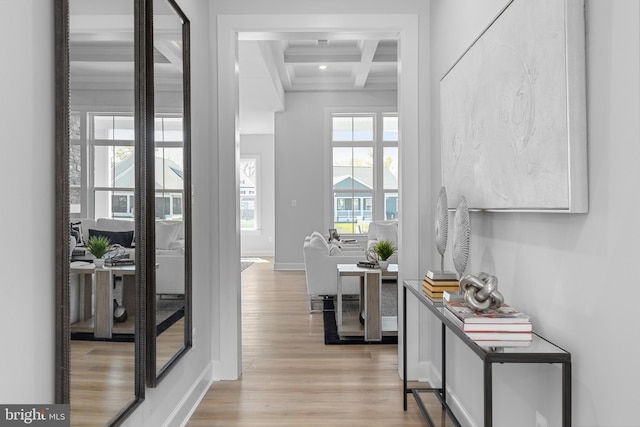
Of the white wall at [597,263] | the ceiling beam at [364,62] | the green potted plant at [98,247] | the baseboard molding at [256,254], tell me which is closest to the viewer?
the white wall at [597,263]

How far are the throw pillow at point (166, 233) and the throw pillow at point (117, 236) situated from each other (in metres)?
0.31

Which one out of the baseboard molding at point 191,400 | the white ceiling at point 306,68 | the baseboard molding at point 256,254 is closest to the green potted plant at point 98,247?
the baseboard molding at point 191,400

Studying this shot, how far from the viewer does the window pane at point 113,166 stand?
148 cm

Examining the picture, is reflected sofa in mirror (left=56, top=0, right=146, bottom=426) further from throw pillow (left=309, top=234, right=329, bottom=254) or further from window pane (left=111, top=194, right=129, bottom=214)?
throw pillow (left=309, top=234, right=329, bottom=254)

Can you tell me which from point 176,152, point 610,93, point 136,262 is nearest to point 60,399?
point 136,262

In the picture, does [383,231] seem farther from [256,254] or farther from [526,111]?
[526,111]

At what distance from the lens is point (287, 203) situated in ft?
26.1

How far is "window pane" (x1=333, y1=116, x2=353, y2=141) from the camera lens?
7957mm

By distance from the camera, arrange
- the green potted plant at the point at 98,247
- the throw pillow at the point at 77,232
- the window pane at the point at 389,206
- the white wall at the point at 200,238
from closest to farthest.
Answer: the throw pillow at the point at 77,232
the green potted plant at the point at 98,247
the white wall at the point at 200,238
the window pane at the point at 389,206

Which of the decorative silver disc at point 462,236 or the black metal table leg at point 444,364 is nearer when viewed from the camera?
the decorative silver disc at point 462,236

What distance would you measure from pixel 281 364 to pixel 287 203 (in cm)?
477

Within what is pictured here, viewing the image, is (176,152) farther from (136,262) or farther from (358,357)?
(358,357)

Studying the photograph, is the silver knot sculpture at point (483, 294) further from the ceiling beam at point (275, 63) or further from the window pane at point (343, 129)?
the window pane at point (343, 129)

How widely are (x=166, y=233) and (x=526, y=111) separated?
5.48ft
